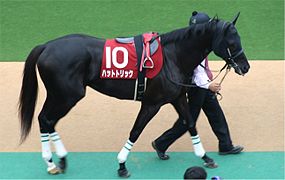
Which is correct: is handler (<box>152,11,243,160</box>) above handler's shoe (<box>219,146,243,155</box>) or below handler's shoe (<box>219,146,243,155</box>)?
above

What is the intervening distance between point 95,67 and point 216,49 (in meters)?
1.11

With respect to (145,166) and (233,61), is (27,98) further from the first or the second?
(233,61)

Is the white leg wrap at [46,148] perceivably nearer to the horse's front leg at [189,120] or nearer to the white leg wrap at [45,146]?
the white leg wrap at [45,146]

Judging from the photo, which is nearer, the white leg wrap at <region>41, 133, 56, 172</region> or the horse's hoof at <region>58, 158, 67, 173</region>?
the white leg wrap at <region>41, 133, 56, 172</region>

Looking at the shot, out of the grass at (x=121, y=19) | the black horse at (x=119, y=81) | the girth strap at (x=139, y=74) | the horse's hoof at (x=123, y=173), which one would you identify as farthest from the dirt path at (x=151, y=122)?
the grass at (x=121, y=19)

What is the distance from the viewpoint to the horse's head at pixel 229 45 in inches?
212

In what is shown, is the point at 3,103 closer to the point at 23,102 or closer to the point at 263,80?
the point at 23,102

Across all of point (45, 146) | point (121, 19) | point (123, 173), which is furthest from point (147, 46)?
point (121, 19)

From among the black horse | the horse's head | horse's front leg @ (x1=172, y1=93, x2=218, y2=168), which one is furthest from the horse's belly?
the horse's head

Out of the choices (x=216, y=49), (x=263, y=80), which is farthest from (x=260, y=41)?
(x=216, y=49)

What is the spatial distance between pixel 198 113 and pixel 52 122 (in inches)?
56.2

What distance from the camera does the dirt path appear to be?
632 centimetres

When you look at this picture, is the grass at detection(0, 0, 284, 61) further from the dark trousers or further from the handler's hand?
the handler's hand

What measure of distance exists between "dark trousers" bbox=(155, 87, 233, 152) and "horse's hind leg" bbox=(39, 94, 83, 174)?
3.28 feet
